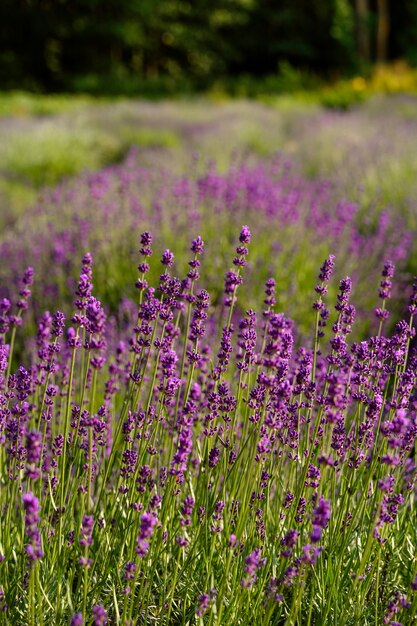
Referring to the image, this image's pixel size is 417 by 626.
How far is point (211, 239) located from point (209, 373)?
2146mm

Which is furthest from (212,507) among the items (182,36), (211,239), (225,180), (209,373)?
(182,36)

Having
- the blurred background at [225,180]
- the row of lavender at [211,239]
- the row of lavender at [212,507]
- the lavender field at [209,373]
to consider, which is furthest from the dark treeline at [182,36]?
the row of lavender at [212,507]

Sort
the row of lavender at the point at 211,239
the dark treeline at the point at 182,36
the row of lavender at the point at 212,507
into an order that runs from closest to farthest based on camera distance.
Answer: the row of lavender at the point at 212,507, the row of lavender at the point at 211,239, the dark treeline at the point at 182,36

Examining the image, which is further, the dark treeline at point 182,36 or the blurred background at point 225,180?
the dark treeline at point 182,36

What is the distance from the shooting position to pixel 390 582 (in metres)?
1.96

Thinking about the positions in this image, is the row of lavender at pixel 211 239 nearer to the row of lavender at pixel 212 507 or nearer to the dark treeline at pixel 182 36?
the row of lavender at pixel 212 507

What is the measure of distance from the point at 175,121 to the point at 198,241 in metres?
9.95

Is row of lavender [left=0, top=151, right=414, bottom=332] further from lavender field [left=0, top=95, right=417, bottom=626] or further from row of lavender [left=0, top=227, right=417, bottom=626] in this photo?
row of lavender [left=0, top=227, right=417, bottom=626]

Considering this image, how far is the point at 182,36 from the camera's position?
2606 centimetres

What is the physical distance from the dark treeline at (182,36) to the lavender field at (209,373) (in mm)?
14900

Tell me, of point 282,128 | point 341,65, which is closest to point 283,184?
point 282,128

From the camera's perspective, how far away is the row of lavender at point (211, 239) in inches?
176

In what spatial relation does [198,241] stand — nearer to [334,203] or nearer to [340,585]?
[340,585]

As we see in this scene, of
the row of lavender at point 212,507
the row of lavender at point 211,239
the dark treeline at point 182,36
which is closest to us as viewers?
the row of lavender at point 212,507
